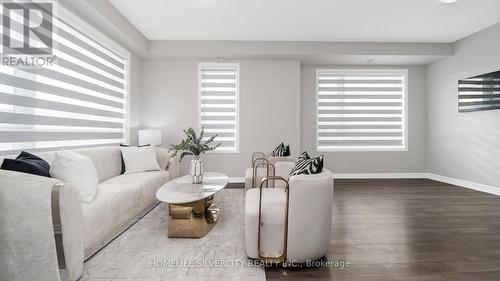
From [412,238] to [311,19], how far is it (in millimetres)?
3440

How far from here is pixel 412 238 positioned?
2379 mm

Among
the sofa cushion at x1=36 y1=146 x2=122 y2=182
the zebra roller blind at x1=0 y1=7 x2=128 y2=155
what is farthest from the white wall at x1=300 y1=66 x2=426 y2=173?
the zebra roller blind at x1=0 y1=7 x2=128 y2=155

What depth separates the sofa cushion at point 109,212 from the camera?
6.30 feet

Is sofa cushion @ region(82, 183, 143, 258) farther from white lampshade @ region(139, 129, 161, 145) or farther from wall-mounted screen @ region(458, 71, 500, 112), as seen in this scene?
wall-mounted screen @ region(458, 71, 500, 112)

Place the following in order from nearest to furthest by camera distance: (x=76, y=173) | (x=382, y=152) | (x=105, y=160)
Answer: (x=76, y=173) < (x=105, y=160) < (x=382, y=152)

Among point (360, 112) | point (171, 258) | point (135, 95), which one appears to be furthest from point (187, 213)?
point (360, 112)

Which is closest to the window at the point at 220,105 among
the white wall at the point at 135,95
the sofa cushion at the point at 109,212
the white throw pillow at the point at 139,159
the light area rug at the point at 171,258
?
the white wall at the point at 135,95

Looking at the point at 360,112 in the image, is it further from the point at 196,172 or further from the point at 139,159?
the point at 139,159

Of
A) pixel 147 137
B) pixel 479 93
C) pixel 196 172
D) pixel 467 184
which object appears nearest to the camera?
pixel 196 172

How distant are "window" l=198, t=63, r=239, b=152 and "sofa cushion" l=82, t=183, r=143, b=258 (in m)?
2.52

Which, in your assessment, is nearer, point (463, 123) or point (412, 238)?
point (412, 238)

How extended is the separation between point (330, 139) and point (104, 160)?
183 inches

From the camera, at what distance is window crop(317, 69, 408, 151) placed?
5.50 m

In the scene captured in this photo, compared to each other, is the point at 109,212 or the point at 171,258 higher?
the point at 109,212
